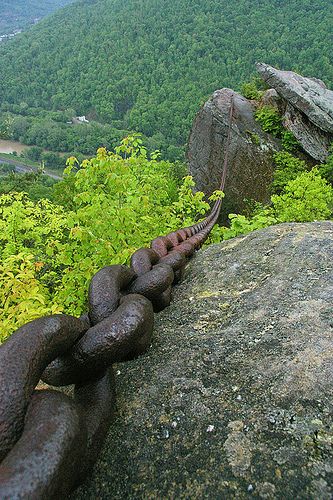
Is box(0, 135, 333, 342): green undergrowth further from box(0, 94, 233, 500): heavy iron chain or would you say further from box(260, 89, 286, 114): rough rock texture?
box(260, 89, 286, 114): rough rock texture

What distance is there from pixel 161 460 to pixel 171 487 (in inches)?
4.3

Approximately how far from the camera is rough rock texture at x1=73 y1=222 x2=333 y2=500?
1.33 metres

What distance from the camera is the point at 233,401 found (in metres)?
1.62

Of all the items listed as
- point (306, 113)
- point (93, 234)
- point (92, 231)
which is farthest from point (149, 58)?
point (93, 234)

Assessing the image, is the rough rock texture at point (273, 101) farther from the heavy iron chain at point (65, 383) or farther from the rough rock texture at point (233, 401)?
the heavy iron chain at point (65, 383)

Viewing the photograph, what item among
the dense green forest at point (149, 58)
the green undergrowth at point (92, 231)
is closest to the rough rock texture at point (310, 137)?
the green undergrowth at point (92, 231)

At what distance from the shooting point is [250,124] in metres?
13.9

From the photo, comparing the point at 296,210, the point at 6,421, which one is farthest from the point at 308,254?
the point at 296,210

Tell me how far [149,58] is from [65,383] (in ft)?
370

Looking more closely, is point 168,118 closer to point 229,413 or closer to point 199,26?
point 199,26

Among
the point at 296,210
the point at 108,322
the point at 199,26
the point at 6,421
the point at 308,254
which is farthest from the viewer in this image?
the point at 199,26

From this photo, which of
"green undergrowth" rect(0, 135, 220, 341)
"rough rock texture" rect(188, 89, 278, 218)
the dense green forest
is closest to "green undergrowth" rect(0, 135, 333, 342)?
"green undergrowth" rect(0, 135, 220, 341)

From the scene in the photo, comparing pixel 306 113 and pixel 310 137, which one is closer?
pixel 306 113

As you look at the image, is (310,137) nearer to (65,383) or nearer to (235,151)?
(235,151)
